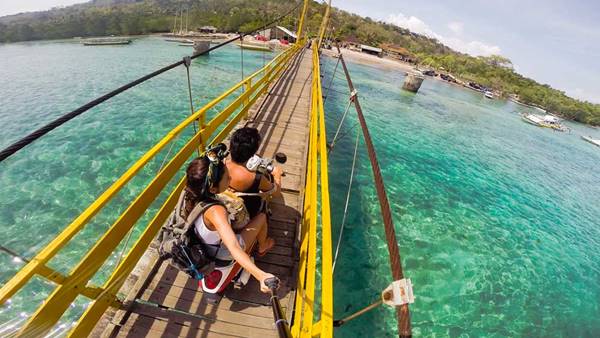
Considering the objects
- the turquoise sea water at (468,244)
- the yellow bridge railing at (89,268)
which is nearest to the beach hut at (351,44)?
the turquoise sea water at (468,244)

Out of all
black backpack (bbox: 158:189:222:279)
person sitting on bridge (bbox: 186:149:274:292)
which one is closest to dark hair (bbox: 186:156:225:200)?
person sitting on bridge (bbox: 186:149:274:292)

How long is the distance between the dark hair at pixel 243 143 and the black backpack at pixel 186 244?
769 millimetres

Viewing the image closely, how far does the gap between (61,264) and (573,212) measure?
21415 mm

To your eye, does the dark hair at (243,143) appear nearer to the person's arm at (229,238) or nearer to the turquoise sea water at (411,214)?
the person's arm at (229,238)

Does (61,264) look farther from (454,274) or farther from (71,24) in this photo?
(71,24)

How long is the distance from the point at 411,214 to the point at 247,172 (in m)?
7.59

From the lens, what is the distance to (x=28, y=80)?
20.0 meters

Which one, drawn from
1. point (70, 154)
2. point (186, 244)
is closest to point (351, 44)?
point (70, 154)

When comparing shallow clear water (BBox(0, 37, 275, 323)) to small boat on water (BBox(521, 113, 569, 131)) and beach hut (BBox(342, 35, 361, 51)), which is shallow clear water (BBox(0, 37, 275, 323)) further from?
beach hut (BBox(342, 35, 361, 51))

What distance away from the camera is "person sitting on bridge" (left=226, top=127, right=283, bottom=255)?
3.09 metres

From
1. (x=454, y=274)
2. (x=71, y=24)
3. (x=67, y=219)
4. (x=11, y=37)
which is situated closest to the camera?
(x=67, y=219)

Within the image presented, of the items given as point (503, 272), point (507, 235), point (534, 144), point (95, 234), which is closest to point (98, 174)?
point (95, 234)

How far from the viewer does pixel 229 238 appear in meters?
2.29

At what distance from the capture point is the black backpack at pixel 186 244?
248 centimetres
